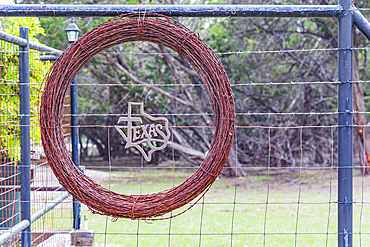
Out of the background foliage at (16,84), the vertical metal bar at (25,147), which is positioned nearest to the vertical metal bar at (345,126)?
the vertical metal bar at (25,147)

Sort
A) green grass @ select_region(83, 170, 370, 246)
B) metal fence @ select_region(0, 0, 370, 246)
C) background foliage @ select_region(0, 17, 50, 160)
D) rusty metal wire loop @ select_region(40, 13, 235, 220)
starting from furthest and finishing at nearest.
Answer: green grass @ select_region(83, 170, 370, 246), background foliage @ select_region(0, 17, 50, 160), metal fence @ select_region(0, 0, 370, 246), rusty metal wire loop @ select_region(40, 13, 235, 220)

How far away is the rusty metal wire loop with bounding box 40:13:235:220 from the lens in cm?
234

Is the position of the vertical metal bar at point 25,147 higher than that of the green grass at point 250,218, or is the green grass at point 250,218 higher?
the vertical metal bar at point 25,147

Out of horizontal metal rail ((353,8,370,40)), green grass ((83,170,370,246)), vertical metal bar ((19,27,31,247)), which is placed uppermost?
horizontal metal rail ((353,8,370,40))

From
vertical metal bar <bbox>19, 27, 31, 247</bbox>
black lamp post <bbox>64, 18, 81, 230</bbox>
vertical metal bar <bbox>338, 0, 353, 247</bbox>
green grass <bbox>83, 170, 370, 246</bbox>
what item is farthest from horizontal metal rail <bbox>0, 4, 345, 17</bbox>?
black lamp post <bbox>64, 18, 81, 230</bbox>

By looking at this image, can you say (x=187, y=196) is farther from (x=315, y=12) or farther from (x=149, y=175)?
(x=149, y=175)

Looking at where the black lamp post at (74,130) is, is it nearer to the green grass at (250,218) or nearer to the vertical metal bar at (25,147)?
the green grass at (250,218)

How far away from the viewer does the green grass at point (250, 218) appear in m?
5.48

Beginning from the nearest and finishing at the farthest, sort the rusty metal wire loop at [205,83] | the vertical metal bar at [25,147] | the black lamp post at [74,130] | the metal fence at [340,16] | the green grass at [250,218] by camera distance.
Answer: the rusty metal wire loop at [205,83] → the metal fence at [340,16] → the vertical metal bar at [25,147] → the black lamp post at [74,130] → the green grass at [250,218]

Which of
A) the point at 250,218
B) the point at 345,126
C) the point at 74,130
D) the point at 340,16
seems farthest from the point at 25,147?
the point at 250,218

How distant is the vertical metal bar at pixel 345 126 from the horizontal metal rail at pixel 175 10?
0.11 meters

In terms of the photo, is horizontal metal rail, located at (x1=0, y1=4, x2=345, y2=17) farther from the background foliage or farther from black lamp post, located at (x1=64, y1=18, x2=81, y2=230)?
black lamp post, located at (x1=64, y1=18, x2=81, y2=230)

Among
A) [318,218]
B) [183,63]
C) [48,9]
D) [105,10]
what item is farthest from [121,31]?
[183,63]

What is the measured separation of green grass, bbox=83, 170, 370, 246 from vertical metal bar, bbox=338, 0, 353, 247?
224mm
